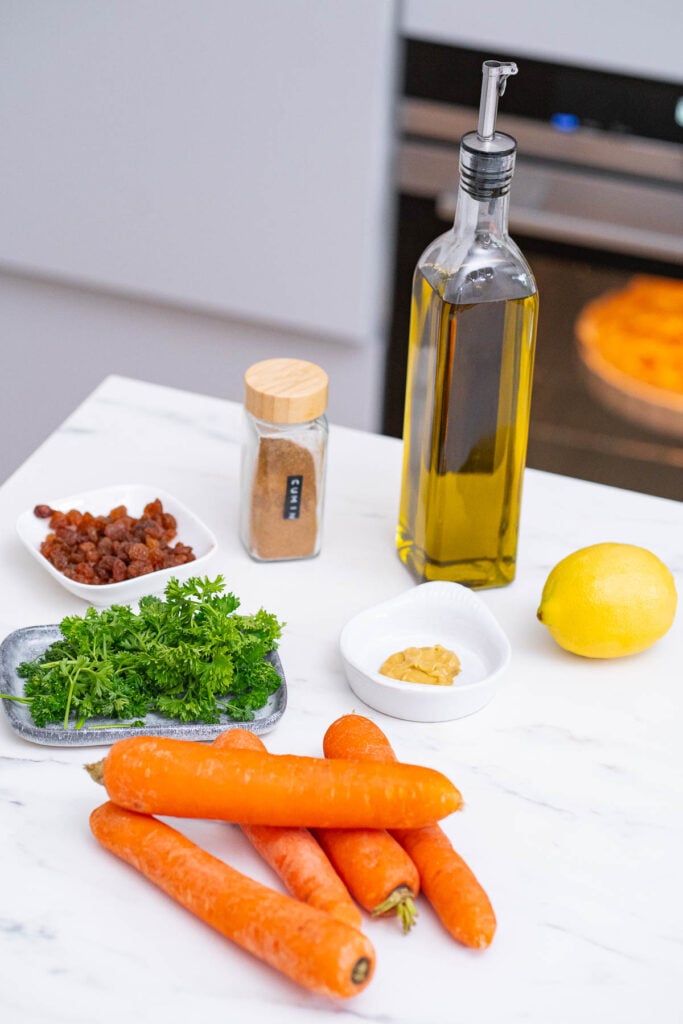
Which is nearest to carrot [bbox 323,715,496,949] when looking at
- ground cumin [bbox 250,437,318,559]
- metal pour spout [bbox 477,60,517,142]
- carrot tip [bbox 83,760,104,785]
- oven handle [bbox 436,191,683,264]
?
carrot tip [bbox 83,760,104,785]

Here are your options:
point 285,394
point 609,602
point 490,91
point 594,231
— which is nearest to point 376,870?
point 609,602

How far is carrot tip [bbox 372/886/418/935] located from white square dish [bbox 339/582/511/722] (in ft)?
0.72

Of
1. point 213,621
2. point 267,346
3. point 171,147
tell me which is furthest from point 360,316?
point 213,621

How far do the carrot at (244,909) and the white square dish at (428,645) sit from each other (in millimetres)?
240

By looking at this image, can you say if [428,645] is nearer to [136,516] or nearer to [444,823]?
[444,823]

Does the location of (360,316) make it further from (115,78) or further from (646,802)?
(646,802)

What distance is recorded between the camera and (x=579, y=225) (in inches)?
81.4

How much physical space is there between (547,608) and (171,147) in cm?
125

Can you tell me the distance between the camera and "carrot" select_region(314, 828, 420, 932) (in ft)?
2.97

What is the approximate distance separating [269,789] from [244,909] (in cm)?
10

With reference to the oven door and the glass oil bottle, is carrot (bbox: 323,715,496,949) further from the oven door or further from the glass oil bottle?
the oven door

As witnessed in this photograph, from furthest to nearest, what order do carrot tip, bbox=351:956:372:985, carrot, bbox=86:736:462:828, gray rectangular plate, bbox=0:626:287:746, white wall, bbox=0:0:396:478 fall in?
1. white wall, bbox=0:0:396:478
2. gray rectangular plate, bbox=0:626:287:746
3. carrot, bbox=86:736:462:828
4. carrot tip, bbox=351:956:372:985

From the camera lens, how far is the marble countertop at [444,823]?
87 centimetres

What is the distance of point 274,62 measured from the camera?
1.96m
